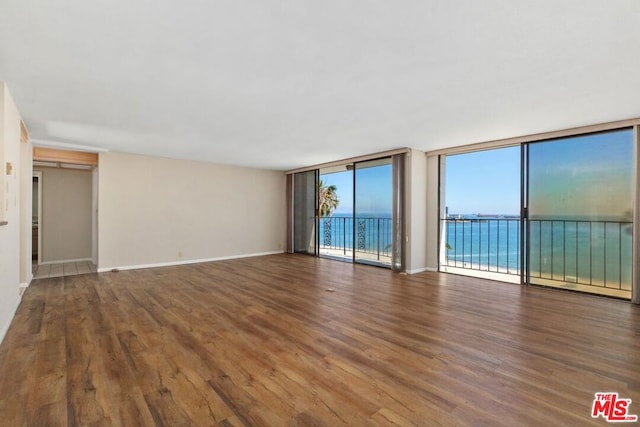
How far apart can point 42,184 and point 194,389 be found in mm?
7553

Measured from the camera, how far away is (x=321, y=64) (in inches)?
95.8

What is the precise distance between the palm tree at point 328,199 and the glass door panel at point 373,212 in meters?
1.62

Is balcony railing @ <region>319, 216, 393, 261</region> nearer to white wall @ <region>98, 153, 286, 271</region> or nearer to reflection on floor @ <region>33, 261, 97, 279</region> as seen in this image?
white wall @ <region>98, 153, 286, 271</region>

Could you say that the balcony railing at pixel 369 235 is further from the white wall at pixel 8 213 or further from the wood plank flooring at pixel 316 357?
the white wall at pixel 8 213

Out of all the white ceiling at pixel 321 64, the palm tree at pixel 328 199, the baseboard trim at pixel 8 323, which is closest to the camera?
the white ceiling at pixel 321 64

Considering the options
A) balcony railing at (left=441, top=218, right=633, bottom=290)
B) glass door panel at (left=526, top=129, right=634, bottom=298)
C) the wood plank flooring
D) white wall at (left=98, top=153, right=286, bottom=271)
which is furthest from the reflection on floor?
glass door panel at (left=526, top=129, right=634, bottom=298)

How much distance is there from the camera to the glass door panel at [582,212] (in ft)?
13.2

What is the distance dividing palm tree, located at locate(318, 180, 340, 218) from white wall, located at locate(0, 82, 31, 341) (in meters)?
6.14

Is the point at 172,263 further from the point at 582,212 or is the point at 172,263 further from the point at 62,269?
the point at 582,212

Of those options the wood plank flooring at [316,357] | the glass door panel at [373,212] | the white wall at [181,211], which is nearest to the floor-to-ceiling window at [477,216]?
the glass door panel at [373,212]
